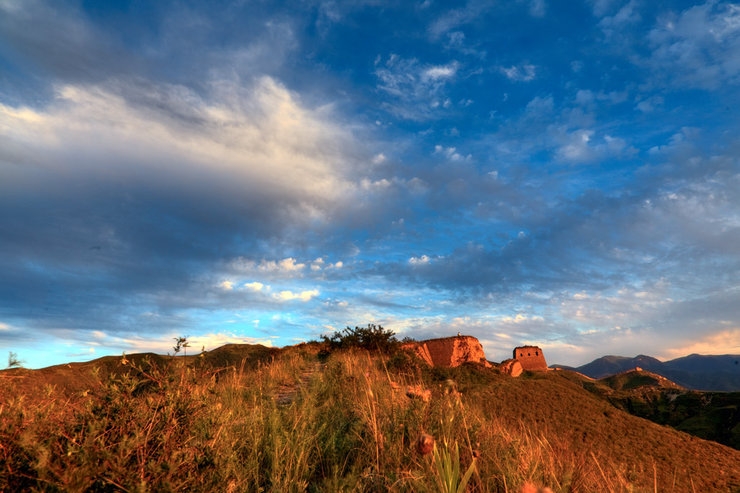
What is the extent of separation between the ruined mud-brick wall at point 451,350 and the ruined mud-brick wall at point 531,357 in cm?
1727

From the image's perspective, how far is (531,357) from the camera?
123ft

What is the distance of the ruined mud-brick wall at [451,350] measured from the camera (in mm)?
20953

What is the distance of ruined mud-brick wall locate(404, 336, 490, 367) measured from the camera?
2095 cm

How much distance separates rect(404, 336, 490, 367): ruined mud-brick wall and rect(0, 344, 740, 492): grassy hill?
37.6 feet

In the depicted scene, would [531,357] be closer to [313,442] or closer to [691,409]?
[691,409]

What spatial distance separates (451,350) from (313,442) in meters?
17.0

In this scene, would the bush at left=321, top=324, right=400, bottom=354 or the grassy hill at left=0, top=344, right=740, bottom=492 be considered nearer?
the grassy hill at left=0, top=344, right=740, bottom=492

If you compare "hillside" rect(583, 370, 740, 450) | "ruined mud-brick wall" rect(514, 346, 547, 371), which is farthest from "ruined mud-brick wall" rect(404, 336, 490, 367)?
"ruined mud-brick wall" rect(514, 346, 547, 371)

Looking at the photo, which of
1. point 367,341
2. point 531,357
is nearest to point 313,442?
point 367,341

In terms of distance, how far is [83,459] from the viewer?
2.37 m

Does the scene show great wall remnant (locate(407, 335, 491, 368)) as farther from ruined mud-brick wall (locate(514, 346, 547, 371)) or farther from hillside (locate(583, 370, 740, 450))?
ruined mud-brick wall (locate(514, 346, 547, 371))

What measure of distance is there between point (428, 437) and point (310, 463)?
2.24 meters

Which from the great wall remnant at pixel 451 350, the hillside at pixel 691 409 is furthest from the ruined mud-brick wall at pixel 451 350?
the hillside at pixel 691 409

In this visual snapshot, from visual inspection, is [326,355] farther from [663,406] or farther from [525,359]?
[525,359]
